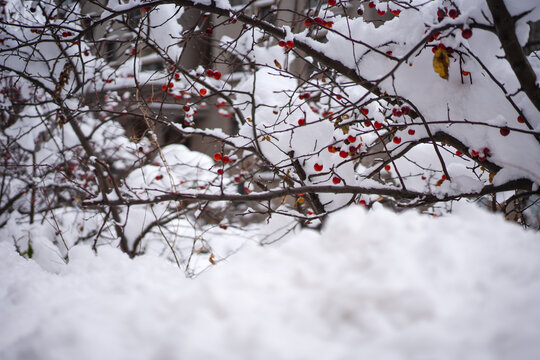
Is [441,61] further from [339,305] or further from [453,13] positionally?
[339,305]

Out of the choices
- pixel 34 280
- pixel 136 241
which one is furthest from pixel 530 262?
pixel 136 241

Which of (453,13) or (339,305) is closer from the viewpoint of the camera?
(339,305)

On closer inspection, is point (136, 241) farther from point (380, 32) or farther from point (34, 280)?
point (380, 32)

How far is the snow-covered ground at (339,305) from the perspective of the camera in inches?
33.4

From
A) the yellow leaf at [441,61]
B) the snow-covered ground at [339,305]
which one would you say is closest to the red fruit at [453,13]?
the yellow leaf at [441,61]

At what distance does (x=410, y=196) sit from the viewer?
200 centimetres

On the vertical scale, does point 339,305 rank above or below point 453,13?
below

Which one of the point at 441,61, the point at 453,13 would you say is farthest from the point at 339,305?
the point at 453,13

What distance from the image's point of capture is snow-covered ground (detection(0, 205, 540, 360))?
85 cm

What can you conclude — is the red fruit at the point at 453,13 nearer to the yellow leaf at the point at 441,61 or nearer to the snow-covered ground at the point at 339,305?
the yellow leaf at the point at 441,61

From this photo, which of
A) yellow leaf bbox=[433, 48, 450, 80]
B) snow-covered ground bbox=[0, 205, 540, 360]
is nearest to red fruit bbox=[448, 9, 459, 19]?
yellow leaf bbox=[433, 48, 450, 80]

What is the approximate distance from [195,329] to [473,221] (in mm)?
1079

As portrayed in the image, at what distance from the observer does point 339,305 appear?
0.97 meters

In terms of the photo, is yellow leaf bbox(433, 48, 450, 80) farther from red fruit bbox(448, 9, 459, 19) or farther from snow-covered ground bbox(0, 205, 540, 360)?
snow-covered ground bbox(0, 205, 540, 360)
